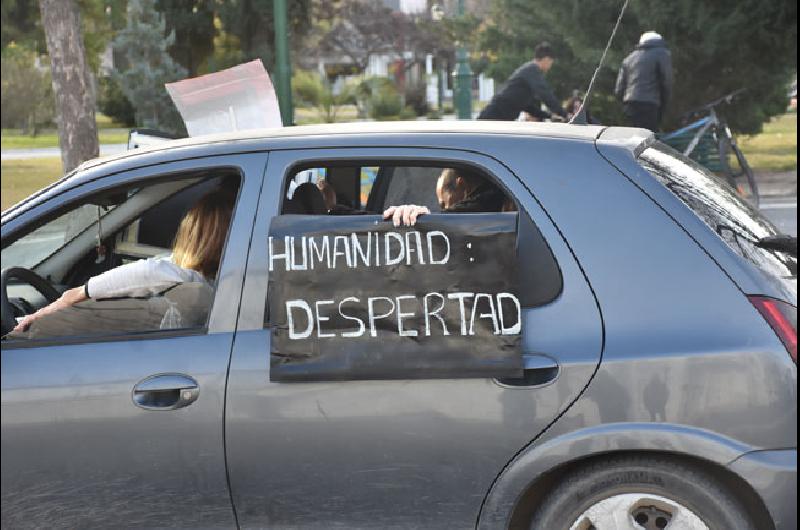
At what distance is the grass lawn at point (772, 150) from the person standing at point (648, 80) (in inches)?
272

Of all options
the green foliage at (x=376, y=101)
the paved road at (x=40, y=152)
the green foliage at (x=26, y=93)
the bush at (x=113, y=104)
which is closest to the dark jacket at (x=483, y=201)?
the paved road at (x=40, y=152)

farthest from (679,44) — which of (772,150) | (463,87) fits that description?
(772,150)

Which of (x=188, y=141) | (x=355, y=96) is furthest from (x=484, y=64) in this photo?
(x=188, y=141)

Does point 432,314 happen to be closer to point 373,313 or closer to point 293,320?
point 373,313

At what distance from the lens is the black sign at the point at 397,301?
323cm

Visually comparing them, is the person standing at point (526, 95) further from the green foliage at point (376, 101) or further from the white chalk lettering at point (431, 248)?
the green foliage at point (376, 101)

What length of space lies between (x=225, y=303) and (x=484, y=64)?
692 inches

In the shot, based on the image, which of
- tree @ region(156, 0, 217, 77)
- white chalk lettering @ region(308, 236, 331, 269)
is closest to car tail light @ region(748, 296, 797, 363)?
white chalk lettering @ region(308, 236, 331, 269)

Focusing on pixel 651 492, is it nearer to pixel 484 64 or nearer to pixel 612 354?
pixel 612 354

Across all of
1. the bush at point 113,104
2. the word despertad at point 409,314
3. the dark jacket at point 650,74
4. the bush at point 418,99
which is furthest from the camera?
the bush at point 418,99

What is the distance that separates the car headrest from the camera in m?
3.81

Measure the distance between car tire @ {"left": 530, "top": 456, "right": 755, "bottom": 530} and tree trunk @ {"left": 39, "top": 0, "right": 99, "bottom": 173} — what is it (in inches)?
356

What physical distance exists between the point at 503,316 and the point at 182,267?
3.78ft

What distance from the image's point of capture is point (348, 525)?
335cm
